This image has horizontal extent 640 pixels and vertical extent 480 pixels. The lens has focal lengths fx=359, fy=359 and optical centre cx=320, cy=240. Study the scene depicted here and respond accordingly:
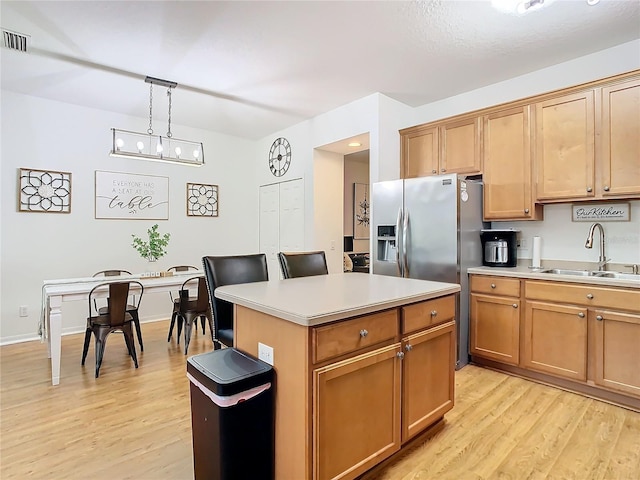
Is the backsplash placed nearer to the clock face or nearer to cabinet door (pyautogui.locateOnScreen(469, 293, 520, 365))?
cabinet door (pyautogui.locateOnScreen(469, 293, 520, 365))

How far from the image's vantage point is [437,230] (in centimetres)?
321

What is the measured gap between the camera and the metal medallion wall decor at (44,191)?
159 inches

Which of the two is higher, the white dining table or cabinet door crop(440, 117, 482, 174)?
cabinet door crop(440, 117, 482, 174)

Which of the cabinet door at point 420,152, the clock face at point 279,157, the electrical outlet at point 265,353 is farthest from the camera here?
the clock face at point 279,157

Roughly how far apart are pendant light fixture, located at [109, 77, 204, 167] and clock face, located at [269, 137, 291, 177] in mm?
1118

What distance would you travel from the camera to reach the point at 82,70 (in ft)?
11.0

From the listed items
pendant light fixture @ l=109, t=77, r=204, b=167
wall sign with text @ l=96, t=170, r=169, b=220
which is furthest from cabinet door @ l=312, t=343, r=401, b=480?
wall sign with text @ l=96, t=170, r=169, b=220

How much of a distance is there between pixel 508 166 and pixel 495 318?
1364 mm

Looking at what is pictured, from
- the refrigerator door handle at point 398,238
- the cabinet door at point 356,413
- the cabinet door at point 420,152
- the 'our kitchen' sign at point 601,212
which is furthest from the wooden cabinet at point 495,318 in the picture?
the cabinet door at point 356,413

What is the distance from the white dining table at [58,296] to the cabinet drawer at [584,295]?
3.22m

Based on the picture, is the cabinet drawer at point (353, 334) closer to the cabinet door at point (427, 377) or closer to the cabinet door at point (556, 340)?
the cabinet door at point (427, 377)

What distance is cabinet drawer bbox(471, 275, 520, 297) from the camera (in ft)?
9.68

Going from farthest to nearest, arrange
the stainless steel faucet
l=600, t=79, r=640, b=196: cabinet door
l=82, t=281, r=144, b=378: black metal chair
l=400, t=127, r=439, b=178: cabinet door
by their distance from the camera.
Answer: l=400, t=127, r=439, b=178: cabinet door
l=82, t=281, r=144, b=378: black metal chair
the stainless steel faucet
l=600, t=79, r=640, b=196: cabinet door

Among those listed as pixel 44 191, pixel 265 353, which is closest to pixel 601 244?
pixel 265 353
